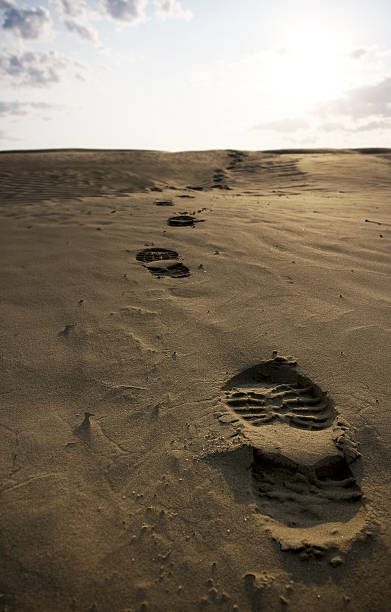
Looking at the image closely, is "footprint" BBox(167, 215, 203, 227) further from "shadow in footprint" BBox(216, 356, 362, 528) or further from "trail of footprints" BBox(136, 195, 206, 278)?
"shadow in footprint" BBox(216, 356, 362, 528)

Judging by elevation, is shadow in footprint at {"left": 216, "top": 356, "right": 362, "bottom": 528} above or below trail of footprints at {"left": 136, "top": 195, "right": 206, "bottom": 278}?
below

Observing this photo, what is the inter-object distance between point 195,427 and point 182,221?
308 centimetres

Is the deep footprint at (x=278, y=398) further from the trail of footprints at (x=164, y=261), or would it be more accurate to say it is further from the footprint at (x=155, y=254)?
the footprint at (x=155, y=254)

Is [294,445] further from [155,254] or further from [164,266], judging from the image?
[155,254]

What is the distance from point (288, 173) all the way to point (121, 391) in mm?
8363

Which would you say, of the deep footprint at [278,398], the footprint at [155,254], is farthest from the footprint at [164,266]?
the deep footprint at [278,398]

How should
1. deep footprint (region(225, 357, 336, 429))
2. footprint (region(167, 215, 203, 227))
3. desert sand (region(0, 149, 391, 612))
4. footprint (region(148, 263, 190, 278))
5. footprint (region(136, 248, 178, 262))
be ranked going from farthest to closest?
footprint (region(167, 215, 203, 227))
footprint (region(136, 248, 178, 262))
footprint (region(148, 263, 190, 278))
deep footprint (region(225, 357, 336, 429))
desert sand (region(0, 149, 391, 612))

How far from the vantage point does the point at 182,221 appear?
4234 millimetres

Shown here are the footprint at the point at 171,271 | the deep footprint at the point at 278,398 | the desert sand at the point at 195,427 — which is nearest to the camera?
the desert sand at the point at 195,427

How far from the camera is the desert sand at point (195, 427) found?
3.41 feet

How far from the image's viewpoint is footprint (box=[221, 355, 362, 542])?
4.00 feet

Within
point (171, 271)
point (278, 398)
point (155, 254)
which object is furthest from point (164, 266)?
point (278, 398)

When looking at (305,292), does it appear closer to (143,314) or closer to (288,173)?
(143,314)

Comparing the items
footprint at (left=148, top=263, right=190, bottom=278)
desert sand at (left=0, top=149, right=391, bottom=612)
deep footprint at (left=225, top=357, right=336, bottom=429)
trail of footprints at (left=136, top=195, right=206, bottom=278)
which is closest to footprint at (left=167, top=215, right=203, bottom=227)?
desert sand at (left=0, top=149, right=391, bottom=612)
